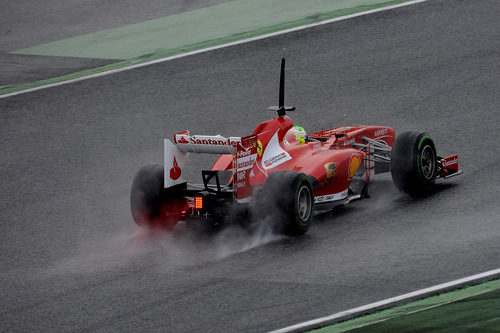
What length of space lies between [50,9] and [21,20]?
0.87 meters

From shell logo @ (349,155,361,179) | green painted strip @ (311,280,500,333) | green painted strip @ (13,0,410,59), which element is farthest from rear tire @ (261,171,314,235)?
green painted strip @ (13,0,410,59)

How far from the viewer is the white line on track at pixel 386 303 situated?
10.3m

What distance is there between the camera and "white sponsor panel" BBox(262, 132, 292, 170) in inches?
538

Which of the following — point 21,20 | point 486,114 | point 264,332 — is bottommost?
point 264,332

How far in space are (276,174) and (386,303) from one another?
2708mm

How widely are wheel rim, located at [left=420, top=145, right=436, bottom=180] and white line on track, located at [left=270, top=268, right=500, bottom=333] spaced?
3160 millimetres

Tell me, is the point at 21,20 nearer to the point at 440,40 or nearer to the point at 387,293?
the point at 440,40

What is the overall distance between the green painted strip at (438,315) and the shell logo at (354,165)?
3.42 metres

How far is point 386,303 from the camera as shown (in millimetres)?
10734

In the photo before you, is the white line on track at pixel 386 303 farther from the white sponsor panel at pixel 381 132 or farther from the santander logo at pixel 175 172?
the white sponsor panel at pixel 381 132

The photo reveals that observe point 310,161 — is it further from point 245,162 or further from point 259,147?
point 245,162

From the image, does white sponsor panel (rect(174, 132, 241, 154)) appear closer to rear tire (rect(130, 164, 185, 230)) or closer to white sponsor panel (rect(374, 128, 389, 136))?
rear tire (rect(130, 164, 185, 230))

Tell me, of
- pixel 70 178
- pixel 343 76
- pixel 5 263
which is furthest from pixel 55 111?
pixel 5 263

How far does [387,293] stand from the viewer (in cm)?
1105
